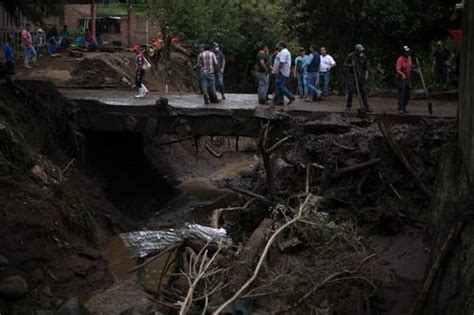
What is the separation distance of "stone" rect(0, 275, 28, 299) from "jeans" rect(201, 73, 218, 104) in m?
8.96

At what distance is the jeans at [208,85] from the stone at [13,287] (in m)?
8.96

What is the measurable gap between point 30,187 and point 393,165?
7136 mm

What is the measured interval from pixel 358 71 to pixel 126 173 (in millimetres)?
8935

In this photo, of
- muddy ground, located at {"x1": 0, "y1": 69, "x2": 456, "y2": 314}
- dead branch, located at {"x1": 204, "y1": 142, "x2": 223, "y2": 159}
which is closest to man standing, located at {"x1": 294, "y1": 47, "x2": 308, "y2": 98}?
muddy ground, located at {"x1": 0, "y1": 69, "x2": 456, "y2": 314}

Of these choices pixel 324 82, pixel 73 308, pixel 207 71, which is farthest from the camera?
pixel 324 82

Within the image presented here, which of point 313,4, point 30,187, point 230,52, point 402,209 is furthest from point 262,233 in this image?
point 230,52

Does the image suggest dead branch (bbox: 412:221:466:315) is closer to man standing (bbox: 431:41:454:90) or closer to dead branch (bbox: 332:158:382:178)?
dead branch (bbox: 332:158:382:178)

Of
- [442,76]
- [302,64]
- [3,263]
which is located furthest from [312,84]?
[3,263]

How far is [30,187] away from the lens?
14.2 meters

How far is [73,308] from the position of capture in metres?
11.1

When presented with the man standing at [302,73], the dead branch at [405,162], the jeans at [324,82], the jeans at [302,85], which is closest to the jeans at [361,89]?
the jeans at [324,82]

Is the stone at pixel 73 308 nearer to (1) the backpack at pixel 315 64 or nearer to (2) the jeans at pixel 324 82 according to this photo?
(1) the backpack at pixel 315 64

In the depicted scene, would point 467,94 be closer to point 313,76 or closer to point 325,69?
point 325,69

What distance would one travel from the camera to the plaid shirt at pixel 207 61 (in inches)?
749
